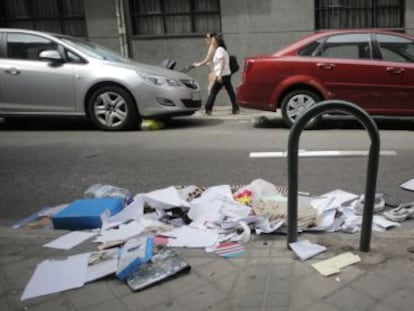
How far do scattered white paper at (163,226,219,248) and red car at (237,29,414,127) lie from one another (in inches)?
194

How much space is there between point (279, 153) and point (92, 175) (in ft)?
7.53

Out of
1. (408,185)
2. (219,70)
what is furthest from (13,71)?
(408,185)

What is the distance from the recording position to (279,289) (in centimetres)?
281

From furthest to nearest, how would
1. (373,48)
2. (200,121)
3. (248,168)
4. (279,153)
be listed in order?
(200,121) → (373,48) → (279,153) → (248,168)

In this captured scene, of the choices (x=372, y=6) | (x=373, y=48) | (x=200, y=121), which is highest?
(x=372, y=6)

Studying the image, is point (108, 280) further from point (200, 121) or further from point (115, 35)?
point (115, 35)

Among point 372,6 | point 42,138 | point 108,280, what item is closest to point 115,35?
point 42,138

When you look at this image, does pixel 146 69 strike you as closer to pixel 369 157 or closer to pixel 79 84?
pixel 79 84

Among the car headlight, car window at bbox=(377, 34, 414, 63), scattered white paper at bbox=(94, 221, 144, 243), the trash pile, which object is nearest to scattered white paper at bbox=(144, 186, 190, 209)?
the trash pile

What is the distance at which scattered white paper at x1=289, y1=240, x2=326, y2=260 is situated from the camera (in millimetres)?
3203

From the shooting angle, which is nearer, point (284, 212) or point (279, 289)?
point (279, 289)

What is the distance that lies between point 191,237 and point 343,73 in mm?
5220

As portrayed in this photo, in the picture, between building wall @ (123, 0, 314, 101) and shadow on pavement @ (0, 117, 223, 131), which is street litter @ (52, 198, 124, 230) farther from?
building wall @ (123, 0, 314, 101)

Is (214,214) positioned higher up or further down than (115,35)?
further down
